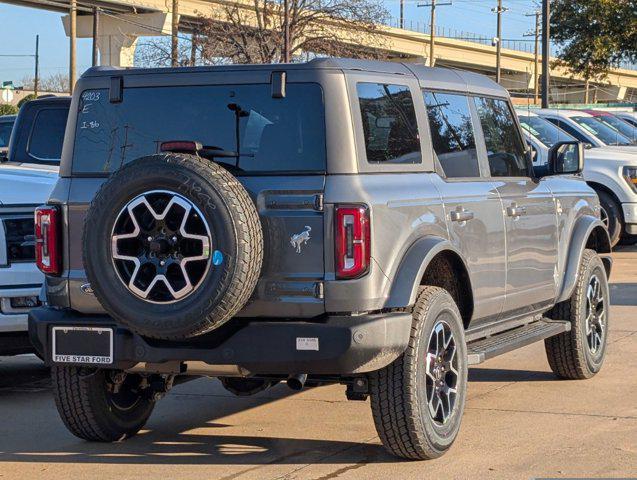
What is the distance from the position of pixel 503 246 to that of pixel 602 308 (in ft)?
6.26

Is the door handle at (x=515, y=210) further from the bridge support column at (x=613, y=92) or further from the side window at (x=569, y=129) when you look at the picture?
the bridge support column at (x=613, y=92)

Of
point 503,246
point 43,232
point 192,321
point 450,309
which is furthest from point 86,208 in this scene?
point 503,246


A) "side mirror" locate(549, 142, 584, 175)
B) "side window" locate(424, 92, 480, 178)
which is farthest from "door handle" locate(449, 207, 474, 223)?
"side mirror" locate(549, 142, 584, 175)

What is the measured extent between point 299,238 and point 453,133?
1.65 m

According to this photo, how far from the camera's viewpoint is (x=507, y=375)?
29.3 ft

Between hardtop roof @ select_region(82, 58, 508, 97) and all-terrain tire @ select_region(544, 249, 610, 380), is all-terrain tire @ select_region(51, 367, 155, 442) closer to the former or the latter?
hardtop roof @ select_region(82, 58, 508, 97)

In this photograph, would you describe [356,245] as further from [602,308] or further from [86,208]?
[602,308]

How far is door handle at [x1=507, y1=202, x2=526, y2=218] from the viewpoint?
752 cm

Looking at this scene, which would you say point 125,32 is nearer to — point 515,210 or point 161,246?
point 515,210

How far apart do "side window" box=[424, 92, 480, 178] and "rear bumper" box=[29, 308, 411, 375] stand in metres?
1.25

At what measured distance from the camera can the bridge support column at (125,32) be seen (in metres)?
63.8

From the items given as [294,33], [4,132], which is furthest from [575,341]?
[294,33]

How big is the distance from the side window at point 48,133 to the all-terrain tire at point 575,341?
5.13m

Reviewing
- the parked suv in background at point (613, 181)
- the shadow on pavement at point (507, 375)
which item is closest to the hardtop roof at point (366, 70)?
the shadow on pavement at point (507, 375)
